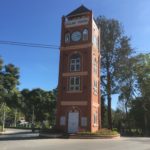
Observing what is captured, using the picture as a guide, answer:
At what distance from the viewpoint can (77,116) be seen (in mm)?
32875

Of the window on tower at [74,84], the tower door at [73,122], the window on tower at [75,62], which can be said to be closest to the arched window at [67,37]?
the window on tower at [75,62]

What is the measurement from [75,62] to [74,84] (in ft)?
9.43

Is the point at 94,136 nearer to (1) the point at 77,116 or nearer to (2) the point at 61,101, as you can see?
(1) the point at 77,116

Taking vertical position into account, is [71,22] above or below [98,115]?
above

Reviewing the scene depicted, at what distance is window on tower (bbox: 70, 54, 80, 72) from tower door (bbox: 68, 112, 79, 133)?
557 cm

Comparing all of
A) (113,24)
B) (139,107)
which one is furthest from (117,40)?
(139,107)

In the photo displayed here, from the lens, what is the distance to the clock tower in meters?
32.8

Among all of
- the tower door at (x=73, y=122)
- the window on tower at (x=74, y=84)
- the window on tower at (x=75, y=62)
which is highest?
the window on tower at (x=75, y=62)

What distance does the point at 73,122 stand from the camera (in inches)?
1297

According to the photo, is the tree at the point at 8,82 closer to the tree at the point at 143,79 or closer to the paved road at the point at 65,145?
the paved road at the point at 65,145

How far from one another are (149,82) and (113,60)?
27.9ft

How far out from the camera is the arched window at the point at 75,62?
34906 mm

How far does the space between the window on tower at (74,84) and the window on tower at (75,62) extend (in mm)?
1220

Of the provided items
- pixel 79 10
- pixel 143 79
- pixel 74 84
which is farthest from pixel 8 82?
pixel 143 79
